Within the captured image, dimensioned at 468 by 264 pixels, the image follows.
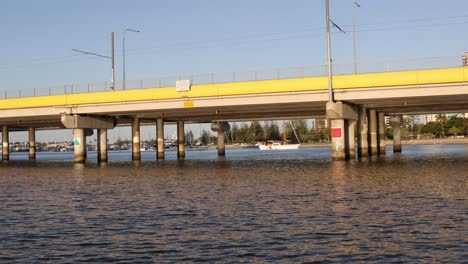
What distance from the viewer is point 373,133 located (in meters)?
83.0

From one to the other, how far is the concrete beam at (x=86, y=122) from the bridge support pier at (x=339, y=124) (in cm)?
3267

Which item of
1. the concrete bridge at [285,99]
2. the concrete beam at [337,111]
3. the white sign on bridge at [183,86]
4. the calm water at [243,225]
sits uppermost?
the white sign on bridge at [183,86]

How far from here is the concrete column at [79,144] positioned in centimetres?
7536

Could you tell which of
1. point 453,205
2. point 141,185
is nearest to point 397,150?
point 141,185

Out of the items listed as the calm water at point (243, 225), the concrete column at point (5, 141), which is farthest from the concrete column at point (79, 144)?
the calm water at point (243, 225)

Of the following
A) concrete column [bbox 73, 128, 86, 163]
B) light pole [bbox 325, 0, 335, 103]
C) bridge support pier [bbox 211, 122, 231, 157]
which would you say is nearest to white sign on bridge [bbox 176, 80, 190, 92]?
light pole [bbox 325, 0, 335, 103]

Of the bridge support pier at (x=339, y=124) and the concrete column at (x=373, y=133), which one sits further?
the concrete column at (x=373, y=133)

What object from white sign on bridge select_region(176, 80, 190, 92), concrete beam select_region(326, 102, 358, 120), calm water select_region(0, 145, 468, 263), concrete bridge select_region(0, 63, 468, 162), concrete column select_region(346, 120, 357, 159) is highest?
white sign on bridge select_region(176, 80, 190, 92)

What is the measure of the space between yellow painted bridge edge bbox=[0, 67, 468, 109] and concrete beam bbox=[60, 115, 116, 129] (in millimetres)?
1980

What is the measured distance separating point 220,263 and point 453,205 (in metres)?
12.1

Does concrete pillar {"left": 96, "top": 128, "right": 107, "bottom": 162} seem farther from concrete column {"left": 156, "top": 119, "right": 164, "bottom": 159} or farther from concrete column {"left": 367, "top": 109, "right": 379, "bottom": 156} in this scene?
concrete column {"left": 367, "top": 109, "right": 379, "bottom": 156}

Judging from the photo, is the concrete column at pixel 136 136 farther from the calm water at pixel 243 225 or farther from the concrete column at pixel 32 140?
the calm water at pixel 243 225

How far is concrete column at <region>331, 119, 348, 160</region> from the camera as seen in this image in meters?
60.1

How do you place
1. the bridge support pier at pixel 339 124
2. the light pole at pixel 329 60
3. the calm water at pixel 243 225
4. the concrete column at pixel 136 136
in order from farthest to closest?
the concrete column at pixel 136 136, the bridge support pier at pixel 339 124, the light pole at pixel 329 60, the calm water at pixel 243 225
